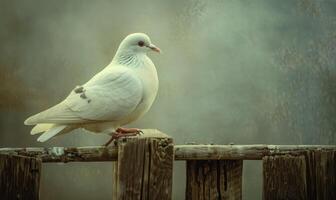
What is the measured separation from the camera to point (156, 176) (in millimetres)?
1686

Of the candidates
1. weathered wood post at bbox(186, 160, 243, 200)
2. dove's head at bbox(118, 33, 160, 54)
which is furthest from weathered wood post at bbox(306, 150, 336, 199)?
dove's head at bbox(118, 33, 160, 54)

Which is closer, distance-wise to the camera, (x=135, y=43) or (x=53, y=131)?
(x=53, y=131)

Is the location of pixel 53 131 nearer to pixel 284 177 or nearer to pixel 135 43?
pixel 135 43

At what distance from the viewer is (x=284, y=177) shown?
168 cm

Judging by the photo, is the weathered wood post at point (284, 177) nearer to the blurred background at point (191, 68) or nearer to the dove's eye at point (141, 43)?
the dove's eye at point (141, 43)

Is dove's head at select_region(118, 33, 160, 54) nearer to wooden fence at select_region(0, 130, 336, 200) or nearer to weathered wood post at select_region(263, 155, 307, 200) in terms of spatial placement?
wooden fence at select_region(0, 130, 336, 200)

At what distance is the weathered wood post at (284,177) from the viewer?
1.67 meters

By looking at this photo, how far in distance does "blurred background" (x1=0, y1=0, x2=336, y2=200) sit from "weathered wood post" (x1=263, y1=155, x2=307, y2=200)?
156 cm

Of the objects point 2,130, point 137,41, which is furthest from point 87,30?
point 137,41

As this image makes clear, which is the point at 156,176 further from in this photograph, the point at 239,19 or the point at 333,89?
the point at 333,89

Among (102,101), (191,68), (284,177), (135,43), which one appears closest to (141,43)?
(135,43)

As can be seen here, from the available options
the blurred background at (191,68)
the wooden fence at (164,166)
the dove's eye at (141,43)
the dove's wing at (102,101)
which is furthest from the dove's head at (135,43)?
the blurred background at (191,68)

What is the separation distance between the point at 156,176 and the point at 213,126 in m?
1.65

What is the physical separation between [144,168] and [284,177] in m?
0.41
